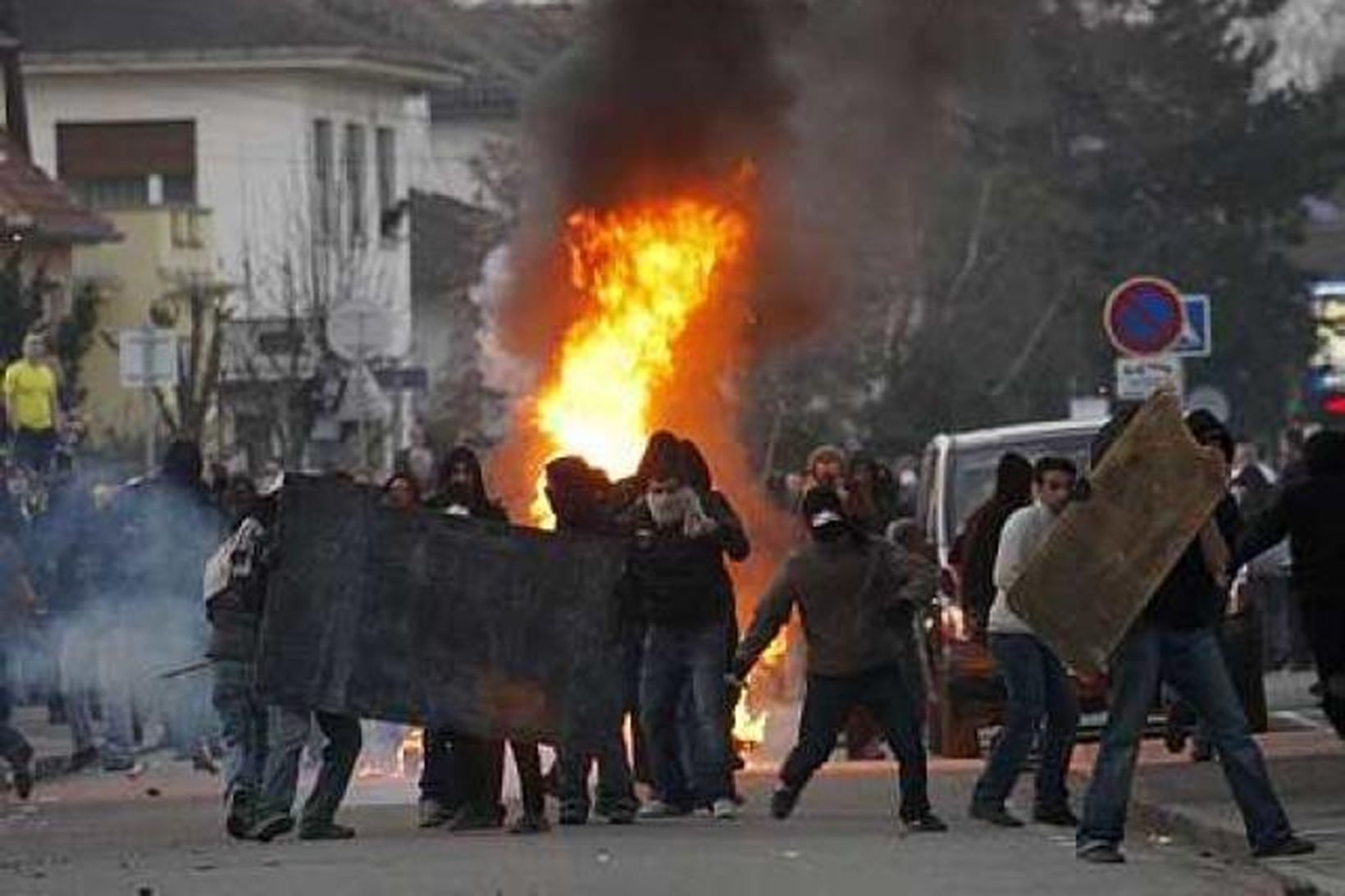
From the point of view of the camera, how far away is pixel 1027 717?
19.1 meters

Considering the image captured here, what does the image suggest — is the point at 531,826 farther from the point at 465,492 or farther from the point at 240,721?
the point at 465,492

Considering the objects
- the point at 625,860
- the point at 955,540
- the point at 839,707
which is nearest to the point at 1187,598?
the point at 625,860

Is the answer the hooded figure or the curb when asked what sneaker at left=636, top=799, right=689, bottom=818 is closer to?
the hooded figure

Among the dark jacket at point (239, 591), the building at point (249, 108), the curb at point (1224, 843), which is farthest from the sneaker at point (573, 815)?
the building at point (249, 108)

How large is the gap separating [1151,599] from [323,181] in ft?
144

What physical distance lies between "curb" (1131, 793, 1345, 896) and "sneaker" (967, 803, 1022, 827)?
25.9 inches

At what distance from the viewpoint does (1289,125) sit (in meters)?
65.7

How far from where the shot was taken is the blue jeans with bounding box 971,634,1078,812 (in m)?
19.1

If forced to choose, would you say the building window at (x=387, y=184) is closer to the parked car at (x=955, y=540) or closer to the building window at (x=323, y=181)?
the building window at (x=323, y=181)

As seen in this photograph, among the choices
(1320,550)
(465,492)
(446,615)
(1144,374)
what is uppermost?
(1144,374)

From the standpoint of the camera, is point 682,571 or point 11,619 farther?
point 11,619

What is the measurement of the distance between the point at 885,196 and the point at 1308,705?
15.5m

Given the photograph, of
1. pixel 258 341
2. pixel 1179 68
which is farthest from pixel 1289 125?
pixel 258 341

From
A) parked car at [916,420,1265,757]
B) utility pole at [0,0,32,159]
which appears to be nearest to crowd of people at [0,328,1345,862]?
parked car at [916,420,1265,757]
